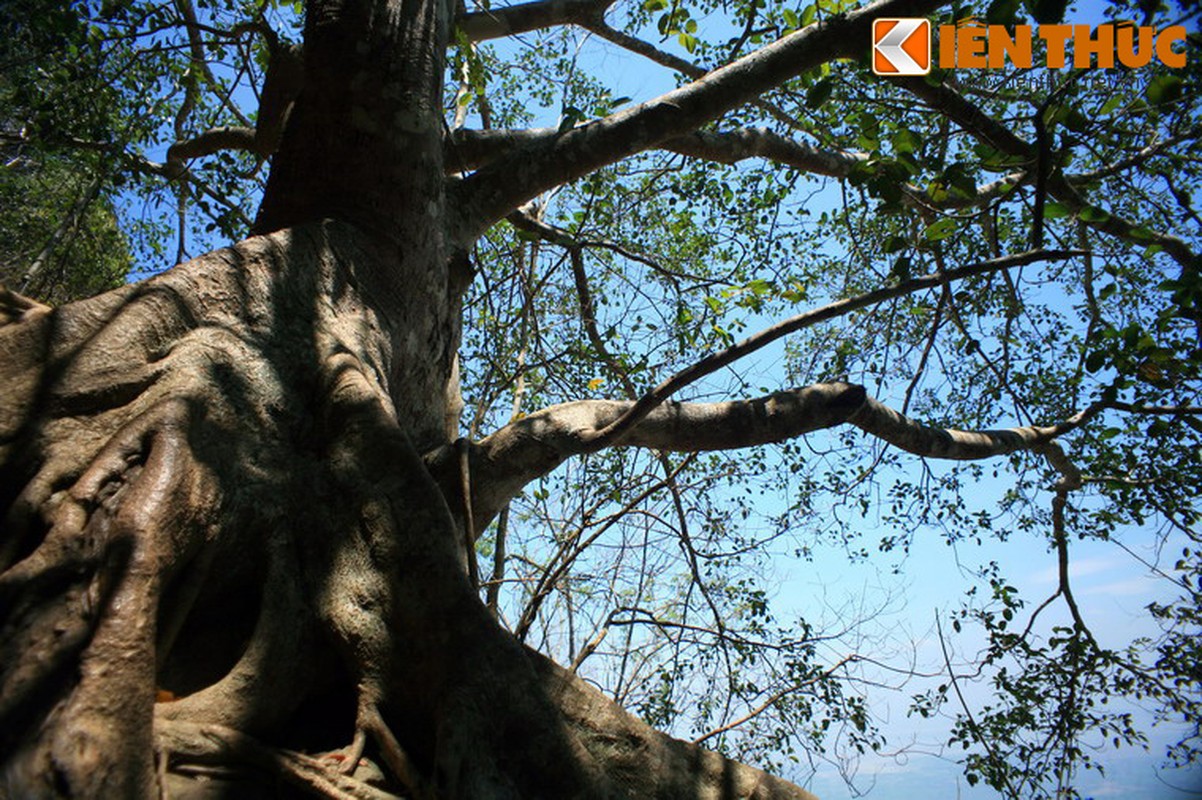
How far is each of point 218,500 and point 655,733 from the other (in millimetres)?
1227

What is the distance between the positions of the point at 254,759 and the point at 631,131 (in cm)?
291

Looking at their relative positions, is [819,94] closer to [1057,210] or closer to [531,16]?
[1057,210]

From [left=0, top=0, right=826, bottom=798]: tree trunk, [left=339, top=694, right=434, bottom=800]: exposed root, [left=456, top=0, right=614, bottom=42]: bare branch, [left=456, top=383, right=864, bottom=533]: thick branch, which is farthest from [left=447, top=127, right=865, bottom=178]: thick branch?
[left=339, top=694, right=434, bottom=800]: exposed root

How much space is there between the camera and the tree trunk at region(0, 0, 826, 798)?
129 cm

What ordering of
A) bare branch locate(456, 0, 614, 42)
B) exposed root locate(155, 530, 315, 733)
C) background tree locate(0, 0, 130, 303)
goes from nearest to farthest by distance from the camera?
exposed root locate(155, 530, 315, 733)
background tree locate(0, 0, 130, 303)
bare branch locate(456, 0, 614, 42)

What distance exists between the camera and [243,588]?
1.78 m

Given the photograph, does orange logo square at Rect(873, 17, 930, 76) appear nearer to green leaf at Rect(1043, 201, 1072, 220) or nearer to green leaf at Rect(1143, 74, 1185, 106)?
green leaf at Rect(1043, 201, 1072, 220)

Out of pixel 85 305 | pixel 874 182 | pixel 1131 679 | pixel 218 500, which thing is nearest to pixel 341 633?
pixel 218 500

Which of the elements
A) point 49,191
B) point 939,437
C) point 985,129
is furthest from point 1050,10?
point 49,191

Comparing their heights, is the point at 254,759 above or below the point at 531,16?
below

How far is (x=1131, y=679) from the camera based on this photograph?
15.0ft

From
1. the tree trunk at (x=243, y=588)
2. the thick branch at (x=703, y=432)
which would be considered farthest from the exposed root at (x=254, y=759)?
the thick branch at (x=703, y=432)

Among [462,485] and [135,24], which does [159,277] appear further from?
[135,24]

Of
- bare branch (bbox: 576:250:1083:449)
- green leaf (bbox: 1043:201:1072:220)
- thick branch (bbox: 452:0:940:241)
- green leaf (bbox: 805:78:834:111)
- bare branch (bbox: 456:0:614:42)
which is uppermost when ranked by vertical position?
bare branch (bbox: 456:0:614:42)
